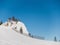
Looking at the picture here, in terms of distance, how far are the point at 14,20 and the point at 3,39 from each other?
1750 cm

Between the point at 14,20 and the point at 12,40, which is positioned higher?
the point at 14,20

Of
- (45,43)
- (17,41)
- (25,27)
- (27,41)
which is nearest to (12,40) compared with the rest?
(17,41)

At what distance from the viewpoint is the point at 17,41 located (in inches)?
360

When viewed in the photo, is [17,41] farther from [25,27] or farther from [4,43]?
[25,27]

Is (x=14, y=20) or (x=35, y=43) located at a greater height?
(x=14, y=20)

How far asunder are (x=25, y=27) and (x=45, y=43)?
21.7 metres

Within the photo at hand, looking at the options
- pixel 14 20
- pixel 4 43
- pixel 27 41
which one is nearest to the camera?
pixel 4 43

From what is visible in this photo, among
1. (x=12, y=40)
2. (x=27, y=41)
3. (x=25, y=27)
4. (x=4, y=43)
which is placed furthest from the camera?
(x=25, y=27)

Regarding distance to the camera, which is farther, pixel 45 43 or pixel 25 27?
pixel 25 27

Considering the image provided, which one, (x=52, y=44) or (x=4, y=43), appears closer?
(x=4, y=43)

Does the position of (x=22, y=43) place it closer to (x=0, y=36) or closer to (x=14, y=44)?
(x=14, y=44)

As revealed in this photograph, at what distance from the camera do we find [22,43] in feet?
30.1

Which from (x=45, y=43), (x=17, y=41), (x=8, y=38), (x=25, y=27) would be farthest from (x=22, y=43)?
(x=25, y=27)

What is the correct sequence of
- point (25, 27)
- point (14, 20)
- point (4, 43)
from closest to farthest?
point (4, 43), point (14, 20), point (25, 27)
